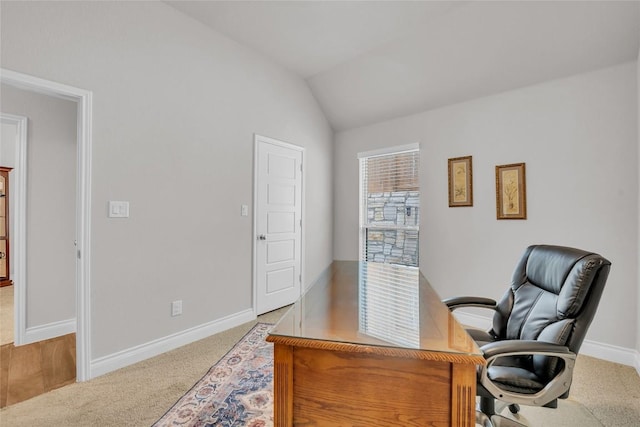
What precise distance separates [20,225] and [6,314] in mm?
1576

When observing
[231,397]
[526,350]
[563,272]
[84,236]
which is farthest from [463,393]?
[84,236]

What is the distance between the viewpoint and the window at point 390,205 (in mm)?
3857

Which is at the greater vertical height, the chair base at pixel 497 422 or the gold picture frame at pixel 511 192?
the gold picture frame at pixel 511 192

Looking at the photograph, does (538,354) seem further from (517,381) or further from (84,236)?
(84,236)

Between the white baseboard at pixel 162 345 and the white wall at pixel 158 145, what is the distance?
0.16 ft

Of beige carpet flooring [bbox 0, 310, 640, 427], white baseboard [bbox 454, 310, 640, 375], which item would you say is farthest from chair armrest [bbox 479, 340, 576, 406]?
white baseboard [bbox 454, 310, 640, 375]

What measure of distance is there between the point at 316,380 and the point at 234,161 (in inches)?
103

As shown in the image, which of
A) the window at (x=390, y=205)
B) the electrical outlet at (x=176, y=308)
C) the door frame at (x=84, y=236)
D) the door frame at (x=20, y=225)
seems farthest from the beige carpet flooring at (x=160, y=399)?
the window at (x=390, y=205)

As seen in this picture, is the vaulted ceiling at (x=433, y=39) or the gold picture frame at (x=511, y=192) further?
the gold picture frame at (x=511, y=192)

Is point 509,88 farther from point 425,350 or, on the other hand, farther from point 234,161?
point 425,350

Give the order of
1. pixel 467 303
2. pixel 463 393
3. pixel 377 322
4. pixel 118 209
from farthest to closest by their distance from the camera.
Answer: pixel 118 209 < pixel 467 303 < pixel 377 322 < pixel 463 393

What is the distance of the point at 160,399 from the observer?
1.94 m

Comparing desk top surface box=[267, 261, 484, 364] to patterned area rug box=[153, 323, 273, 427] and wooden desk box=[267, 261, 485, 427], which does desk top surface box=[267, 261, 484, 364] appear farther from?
patterned area rug box=[153, 323, 273, 427]

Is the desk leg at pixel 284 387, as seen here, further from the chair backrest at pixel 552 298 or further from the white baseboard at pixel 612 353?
the white baseboard at pixel 612 353
